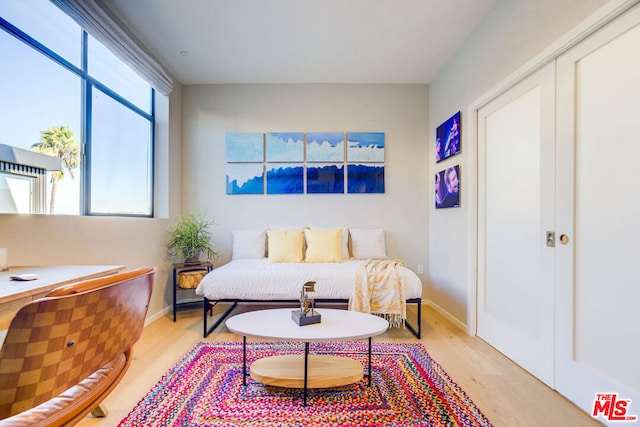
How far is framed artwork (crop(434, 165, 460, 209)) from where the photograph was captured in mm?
2924

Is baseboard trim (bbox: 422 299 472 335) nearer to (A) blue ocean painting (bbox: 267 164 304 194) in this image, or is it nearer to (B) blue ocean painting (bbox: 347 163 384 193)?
(B) blue ocean painting (bbox: 347 163 384 193)

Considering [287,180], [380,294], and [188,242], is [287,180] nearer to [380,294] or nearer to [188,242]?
[188,242]

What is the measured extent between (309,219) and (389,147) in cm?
137

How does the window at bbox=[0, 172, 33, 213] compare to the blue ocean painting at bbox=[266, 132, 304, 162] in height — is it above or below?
below

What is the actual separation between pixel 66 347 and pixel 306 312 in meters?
1.21

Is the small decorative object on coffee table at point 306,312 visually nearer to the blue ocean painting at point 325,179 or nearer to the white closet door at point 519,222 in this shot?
the white closet door at point 519,222

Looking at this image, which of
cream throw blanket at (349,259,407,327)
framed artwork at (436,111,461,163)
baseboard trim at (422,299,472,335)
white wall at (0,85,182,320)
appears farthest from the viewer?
framed artwork at (436,111,461,163)

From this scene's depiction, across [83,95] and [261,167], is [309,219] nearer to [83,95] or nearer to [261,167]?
[261,167]

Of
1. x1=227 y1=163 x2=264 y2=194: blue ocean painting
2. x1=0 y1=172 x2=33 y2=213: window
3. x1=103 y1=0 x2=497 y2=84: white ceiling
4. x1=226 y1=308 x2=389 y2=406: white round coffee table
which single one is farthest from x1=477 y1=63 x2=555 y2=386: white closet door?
x1=0 y1=172 x2=33 y2=213: window

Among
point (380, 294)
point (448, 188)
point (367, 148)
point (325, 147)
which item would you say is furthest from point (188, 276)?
point (448, 188)

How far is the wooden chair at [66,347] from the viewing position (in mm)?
702

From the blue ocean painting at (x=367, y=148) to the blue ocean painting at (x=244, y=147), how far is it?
114 cm

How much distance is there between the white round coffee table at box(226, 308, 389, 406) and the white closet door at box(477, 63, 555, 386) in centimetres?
106

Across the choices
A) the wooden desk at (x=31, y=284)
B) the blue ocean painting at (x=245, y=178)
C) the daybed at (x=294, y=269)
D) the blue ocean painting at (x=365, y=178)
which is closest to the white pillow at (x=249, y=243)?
the daybed at (x=294, y=269)
